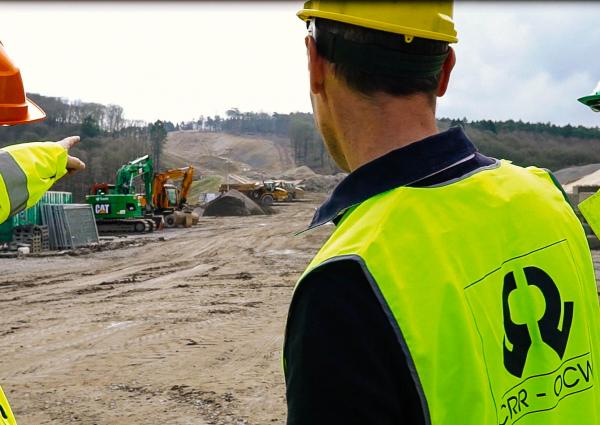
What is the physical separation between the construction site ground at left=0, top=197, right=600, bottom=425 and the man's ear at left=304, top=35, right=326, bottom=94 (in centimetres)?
426

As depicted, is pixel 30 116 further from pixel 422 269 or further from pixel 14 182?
pixel 422 269

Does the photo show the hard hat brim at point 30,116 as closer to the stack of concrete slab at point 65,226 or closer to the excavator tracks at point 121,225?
the stack of concrete slab at point 65,226

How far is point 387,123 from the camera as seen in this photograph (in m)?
1.25

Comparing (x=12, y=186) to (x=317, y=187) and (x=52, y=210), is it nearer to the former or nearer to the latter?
(x=52, y=210)

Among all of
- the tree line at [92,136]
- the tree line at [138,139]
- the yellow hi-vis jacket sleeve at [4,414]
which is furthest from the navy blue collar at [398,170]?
the tree line at [138,139]

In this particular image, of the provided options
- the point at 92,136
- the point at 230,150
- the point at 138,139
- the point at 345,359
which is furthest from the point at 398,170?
the point at 230,150

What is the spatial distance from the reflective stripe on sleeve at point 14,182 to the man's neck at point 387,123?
1.31m

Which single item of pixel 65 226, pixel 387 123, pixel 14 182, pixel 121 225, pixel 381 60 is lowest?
pixel 121 225

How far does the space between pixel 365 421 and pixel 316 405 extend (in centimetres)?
8

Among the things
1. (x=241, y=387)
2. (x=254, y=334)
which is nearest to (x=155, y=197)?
(x=254, y=334)

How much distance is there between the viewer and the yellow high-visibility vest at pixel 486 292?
1.04 metres

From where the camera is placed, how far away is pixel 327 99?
1334mm

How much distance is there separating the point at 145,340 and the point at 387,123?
706 centimetres

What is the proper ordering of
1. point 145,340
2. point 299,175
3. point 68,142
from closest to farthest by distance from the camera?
point 68,142
point 145,340
point 299,175
